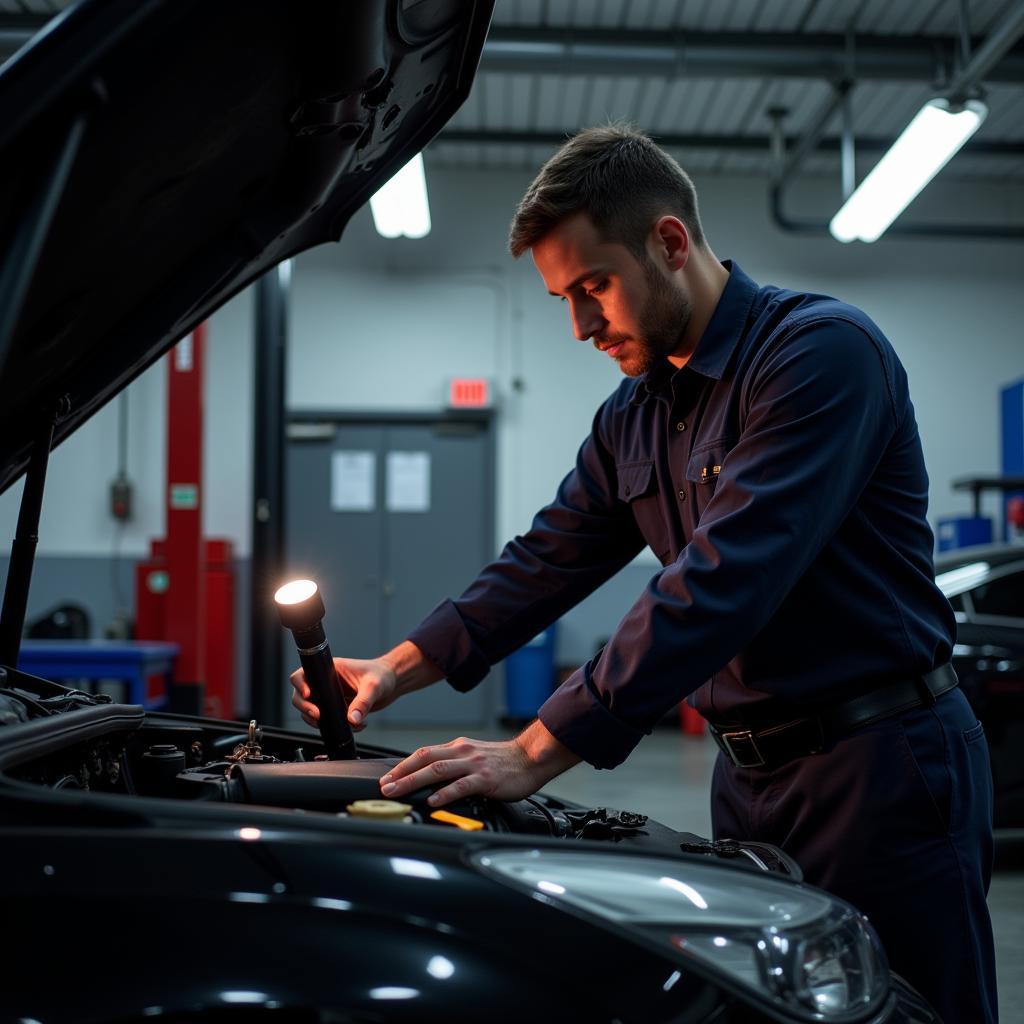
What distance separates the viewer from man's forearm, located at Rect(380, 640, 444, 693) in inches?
60.2

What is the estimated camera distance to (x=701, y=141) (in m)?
7.56

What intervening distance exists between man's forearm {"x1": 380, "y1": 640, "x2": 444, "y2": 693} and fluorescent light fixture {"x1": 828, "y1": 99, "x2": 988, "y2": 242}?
4.21 metres

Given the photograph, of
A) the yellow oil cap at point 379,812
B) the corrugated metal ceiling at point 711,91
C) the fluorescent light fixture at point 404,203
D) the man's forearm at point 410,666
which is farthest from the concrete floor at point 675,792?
the corrugated metal ceiling at point 711,91

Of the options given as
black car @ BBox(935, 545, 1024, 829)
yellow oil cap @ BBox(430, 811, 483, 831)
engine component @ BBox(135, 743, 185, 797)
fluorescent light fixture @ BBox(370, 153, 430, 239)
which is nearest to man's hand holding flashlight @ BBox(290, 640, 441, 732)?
engine component @ BBox(135, 743, 185, 797)

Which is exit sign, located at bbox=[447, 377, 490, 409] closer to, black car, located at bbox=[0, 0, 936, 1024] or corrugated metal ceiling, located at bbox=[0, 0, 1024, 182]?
corrugated metal ceiling, located at bbox=[0, 0, 1024, 182]

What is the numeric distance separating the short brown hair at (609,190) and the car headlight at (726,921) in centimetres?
78

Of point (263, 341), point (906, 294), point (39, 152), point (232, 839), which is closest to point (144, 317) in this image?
point (39, 152)

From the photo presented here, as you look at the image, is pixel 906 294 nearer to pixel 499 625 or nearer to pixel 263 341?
pixel 263 341

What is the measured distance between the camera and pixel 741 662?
122 centimetres

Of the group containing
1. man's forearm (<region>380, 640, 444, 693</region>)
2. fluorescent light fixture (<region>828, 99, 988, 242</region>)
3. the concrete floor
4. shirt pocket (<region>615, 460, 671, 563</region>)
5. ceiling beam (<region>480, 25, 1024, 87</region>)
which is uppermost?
ceiling beam (<region>480, 25, 1024, 87</region>)

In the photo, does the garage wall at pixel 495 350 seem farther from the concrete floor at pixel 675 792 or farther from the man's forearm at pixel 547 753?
the man's forearm at pixel 547 753

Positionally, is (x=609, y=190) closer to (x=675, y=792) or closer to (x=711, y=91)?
(x=675, y=792)

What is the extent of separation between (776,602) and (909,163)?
480cm

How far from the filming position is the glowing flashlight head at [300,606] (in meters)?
1.29
